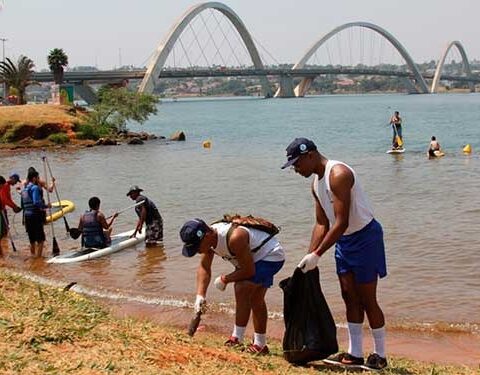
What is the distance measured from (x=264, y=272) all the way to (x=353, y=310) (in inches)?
29.7

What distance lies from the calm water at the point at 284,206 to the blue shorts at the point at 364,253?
120 inches

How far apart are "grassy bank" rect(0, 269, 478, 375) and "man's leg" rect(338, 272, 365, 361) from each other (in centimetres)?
31

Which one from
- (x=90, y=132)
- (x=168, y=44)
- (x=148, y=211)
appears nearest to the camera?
(x=148, y=211)

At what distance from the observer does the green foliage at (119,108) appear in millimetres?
51344

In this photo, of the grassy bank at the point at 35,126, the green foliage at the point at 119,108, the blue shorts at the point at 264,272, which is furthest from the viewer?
the green foliage at the point at 119,108

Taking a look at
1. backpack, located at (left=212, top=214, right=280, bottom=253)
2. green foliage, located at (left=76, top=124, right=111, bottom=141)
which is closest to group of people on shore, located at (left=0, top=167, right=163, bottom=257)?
backpack, located at (left=212, top=214, right=280, bottom=253)

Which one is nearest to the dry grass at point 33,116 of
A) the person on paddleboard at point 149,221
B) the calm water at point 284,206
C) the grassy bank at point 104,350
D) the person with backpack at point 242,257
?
the calm water at point 284,206

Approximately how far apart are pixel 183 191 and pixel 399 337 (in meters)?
15.5

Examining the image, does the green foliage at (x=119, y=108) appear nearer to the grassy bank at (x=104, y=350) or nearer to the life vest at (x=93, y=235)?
the life vest at (x=93, y=235)

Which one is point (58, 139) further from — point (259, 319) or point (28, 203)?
point (259, 319)

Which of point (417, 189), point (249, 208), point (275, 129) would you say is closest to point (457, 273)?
point (249, 208)

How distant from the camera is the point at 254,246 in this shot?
238 inches

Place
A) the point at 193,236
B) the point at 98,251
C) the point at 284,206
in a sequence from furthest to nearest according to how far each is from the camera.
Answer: the point at 284,206 < the point at 98,251 < the point at 193,236

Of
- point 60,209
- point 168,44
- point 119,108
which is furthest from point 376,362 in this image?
point 168,44
